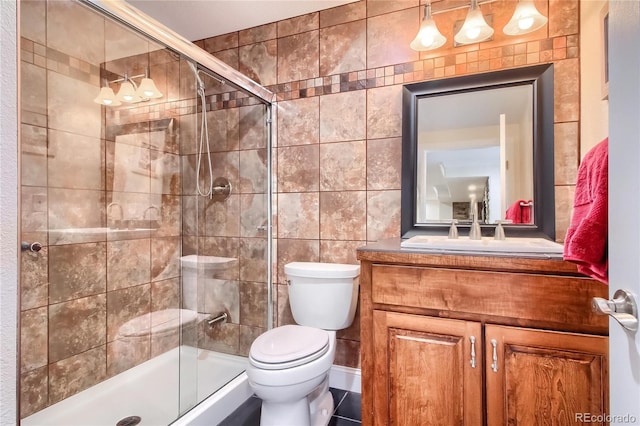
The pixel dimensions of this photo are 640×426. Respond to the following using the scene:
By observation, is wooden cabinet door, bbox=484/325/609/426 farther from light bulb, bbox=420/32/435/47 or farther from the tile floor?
light bulb, bbox=420/32/435/47

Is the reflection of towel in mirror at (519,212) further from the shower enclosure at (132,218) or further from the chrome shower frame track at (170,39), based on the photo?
the chrome shower frame track at (170,39)

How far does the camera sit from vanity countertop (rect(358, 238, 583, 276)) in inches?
37.8

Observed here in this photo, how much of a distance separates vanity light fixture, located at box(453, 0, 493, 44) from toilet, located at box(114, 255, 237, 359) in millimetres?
1826

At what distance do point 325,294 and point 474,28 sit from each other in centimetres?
150

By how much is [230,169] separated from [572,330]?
6.10 feet

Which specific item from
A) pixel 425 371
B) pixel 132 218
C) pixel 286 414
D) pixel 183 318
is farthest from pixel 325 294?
pixel 132 218

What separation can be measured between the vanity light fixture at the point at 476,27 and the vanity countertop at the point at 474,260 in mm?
1113

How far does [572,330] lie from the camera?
3.11 feet

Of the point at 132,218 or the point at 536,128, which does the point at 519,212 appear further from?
the point at 132,218

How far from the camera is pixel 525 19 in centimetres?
143

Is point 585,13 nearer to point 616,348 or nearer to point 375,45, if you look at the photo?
point 375,45

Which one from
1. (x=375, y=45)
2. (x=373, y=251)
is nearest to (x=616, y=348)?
(x=373, y=251)

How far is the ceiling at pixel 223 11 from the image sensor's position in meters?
1.84
